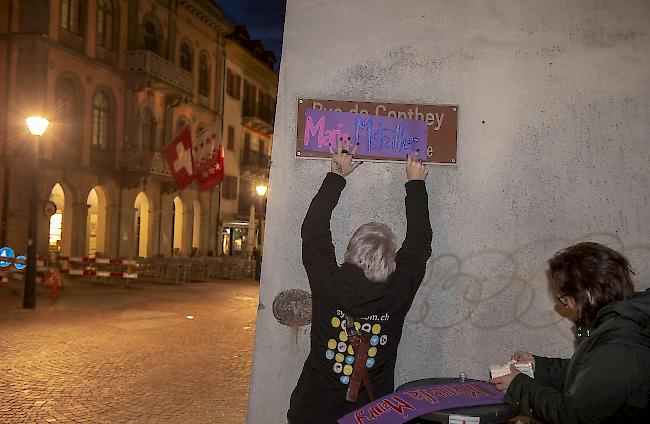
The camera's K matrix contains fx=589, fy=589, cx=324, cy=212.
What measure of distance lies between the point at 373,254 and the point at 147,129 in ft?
84.9

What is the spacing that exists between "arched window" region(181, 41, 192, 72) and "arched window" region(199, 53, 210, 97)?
3.92ft

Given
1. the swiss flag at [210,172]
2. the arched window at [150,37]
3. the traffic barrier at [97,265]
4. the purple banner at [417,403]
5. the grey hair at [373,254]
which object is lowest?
the traffic barrier at [97,265]

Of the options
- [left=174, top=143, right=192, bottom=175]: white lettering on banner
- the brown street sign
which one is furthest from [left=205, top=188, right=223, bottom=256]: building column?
the brown street sign

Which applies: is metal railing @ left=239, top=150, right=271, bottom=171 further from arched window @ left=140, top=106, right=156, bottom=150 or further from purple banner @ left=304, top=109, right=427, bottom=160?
purple banner @ left=304, top=109, right=427, bottom=160

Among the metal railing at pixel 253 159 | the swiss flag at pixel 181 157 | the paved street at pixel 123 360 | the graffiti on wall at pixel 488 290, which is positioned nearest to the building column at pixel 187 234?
the metal railing at pixel 253 159

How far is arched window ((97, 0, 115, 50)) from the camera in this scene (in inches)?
918

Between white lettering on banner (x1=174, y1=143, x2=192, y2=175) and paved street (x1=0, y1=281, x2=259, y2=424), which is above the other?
white lettering on banner (x1=174, y1=143, x2=192, y2=175)

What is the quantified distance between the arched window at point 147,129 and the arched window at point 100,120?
2.02 metres

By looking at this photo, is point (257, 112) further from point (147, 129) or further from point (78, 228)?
point (78, 228)

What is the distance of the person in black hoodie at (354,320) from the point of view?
246 cm

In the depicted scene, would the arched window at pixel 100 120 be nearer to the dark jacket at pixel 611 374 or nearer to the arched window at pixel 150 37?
the arched window at pixel 150 37

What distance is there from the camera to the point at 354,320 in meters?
2.49

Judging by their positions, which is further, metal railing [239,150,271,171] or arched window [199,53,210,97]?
metal railing [239,150,271,171]

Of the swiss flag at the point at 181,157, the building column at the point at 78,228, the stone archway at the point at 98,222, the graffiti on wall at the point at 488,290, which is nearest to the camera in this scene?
the graffiti on wall at the point at 488,290
